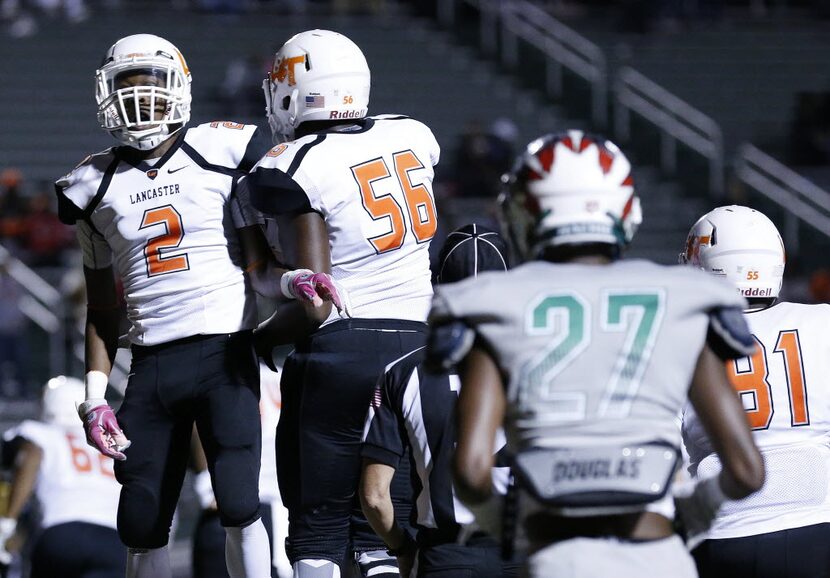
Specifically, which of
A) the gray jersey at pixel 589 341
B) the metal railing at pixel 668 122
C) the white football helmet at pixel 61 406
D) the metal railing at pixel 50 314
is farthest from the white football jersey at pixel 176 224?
the metal railing at pixel 668 122

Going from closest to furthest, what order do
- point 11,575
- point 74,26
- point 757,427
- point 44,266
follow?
1. point 757,427
2. point 11,575
3. point 44,266
4. point 74,26

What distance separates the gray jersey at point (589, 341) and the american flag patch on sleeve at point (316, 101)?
186 centimetres

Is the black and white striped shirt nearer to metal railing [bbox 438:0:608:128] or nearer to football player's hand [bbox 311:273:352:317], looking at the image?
football player's hand [bbox 311:273:352:317]

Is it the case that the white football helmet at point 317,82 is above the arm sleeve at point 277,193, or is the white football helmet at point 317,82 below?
above

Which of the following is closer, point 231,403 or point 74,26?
point 231,403

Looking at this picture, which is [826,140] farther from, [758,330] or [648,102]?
[758,330]

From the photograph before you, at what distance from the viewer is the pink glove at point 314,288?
169 inches

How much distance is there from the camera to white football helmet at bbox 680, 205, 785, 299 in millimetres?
4664

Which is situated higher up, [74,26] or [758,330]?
[758,330]

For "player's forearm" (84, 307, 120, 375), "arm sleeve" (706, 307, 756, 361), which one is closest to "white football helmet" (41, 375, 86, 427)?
"player's forearm" (84, 307, 120, 375)

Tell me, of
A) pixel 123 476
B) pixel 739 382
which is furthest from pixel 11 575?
pixel 739 382

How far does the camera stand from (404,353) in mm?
4590

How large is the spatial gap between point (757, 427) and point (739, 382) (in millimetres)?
139

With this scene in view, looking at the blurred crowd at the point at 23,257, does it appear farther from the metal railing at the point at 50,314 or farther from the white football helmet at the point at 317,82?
the white football helmet at the point at 317,82
